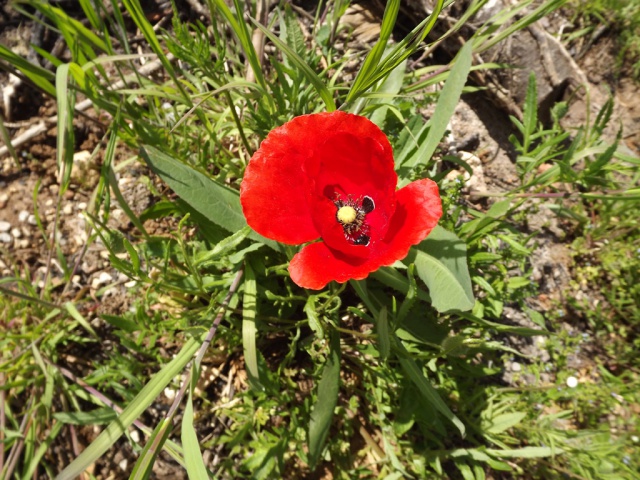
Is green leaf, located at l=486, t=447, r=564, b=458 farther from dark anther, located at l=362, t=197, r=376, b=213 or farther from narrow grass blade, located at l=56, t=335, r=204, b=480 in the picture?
narrow grass blade, located at l=56, t=335, r=204, b=480

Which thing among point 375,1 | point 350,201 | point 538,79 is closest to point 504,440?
point 350,201

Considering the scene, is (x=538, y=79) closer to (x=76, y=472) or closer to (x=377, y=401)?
(x=377, y=401)

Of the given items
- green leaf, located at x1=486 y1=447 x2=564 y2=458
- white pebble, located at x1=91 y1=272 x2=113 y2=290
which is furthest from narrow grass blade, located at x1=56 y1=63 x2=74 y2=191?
green leaf, located at x1=486 y1=447 x2=564 y2=458

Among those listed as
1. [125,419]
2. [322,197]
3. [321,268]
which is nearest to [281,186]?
[322,197]

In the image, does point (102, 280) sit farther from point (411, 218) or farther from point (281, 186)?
point (411, 218)

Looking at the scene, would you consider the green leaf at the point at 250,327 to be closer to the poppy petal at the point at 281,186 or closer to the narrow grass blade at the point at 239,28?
the poppy petal at the point at 281,186

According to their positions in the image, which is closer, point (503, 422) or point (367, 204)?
point (367, 204)
